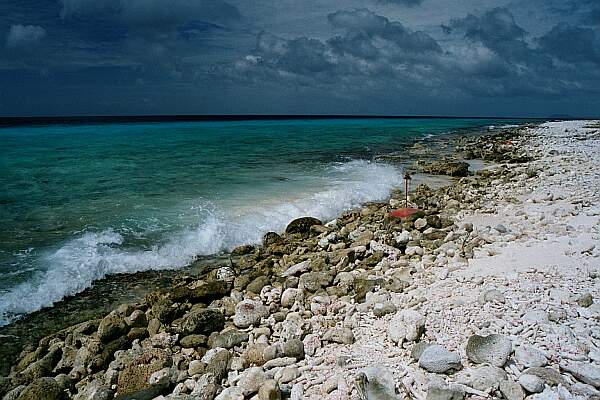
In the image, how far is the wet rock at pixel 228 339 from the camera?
16.5 ft

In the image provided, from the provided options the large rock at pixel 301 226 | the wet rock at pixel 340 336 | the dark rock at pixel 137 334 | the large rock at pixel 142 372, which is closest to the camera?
the large rock at pixel 142 372

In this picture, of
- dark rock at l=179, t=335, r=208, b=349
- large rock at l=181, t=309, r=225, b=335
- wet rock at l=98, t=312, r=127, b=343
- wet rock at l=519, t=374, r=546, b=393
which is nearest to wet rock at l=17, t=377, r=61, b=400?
wet rock at l=98, t=312, r=127, b=343

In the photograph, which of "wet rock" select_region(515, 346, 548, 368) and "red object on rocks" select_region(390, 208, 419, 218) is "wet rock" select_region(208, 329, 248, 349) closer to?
"wet rock" select_region(515, 346, 548, 368)

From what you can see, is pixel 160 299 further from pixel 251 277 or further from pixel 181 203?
pixel 181 203

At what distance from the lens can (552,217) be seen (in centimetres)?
835

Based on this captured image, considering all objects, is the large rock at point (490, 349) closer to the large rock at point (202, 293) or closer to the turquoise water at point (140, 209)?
the large rock at point (202, 293)

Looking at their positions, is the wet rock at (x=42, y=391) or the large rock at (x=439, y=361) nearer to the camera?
the large rock at (x=439, y=361)

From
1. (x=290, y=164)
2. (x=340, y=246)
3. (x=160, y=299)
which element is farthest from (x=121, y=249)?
(x=290, y=164)

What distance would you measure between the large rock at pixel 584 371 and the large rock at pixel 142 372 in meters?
3.94

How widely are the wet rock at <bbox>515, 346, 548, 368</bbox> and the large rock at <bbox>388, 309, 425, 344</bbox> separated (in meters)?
0.93

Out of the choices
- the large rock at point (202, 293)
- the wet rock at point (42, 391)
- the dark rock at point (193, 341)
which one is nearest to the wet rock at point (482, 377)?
the dark rock at point (193, 341)

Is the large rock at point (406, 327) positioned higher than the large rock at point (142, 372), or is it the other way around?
the large rock at point (406, 327)

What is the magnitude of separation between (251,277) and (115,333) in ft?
7.70

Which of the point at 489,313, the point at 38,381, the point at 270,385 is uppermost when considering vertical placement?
the point at 489,313
